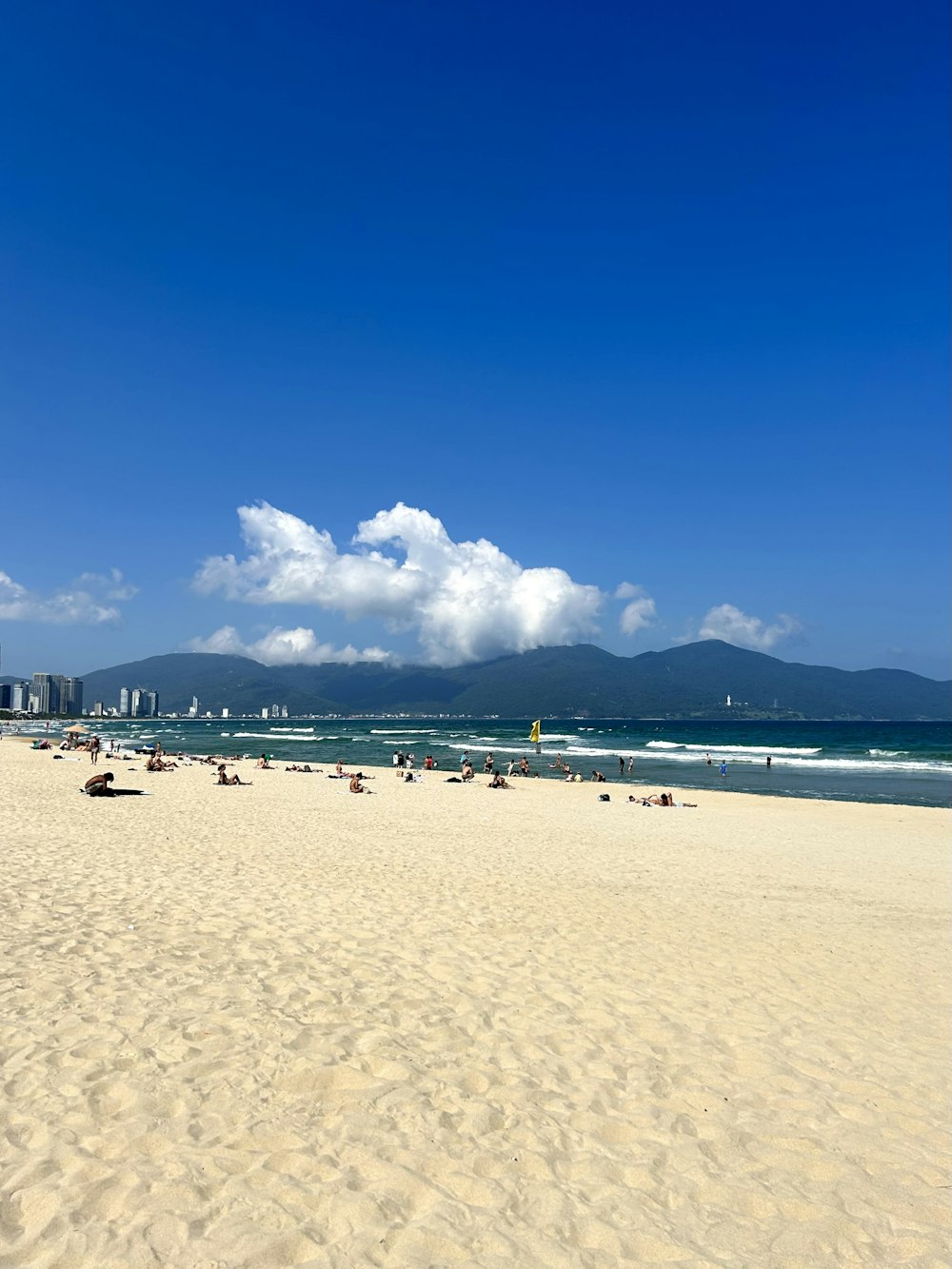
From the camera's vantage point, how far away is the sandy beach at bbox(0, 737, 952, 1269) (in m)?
3.63

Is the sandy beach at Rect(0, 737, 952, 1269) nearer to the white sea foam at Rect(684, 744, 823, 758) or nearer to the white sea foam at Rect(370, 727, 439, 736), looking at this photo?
the white sea foam at Rect(684, 744, 823, 758)

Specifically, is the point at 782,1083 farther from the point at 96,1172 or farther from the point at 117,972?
the point at 117,972

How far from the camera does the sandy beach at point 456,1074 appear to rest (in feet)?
11.9

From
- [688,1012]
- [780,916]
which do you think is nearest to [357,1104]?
[688,1012]

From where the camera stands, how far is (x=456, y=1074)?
5098mm

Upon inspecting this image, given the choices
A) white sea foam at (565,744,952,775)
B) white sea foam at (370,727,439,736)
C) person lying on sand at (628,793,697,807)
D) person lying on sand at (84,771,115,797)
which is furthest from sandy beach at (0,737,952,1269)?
white sea foam at (370,727,439,736)

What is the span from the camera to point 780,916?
34.9 feet

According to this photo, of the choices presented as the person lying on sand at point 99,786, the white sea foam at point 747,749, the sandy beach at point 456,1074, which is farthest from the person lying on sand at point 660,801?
the white sea foam at point 747,749

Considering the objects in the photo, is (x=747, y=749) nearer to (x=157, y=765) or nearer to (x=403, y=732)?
(x=157, y=765)

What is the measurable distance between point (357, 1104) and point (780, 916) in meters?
8.12

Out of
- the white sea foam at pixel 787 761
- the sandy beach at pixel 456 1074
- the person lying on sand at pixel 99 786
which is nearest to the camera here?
the sandy beach at pixel 456 1074

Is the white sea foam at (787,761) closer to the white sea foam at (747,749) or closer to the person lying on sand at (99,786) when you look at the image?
the white sea foam at (747,749)

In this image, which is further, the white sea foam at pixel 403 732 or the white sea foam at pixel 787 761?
the white sea foam at pixel 403 732

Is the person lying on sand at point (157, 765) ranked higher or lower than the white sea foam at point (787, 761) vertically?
higher
